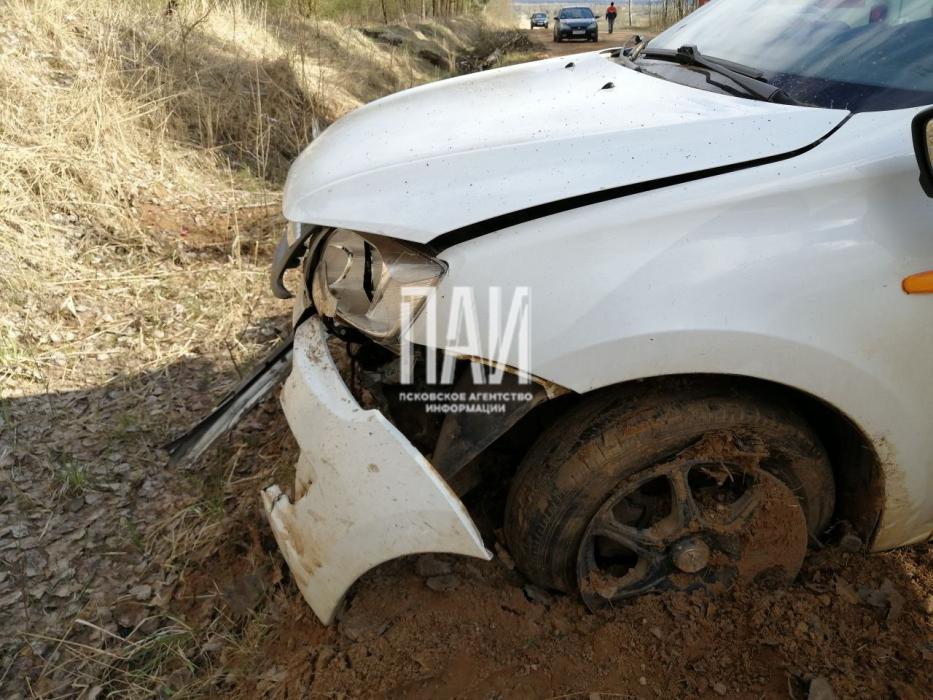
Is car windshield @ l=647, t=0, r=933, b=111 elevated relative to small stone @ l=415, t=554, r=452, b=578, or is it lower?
elevated

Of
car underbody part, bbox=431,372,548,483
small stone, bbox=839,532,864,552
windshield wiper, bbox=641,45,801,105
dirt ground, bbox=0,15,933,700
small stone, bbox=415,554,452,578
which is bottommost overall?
dirt ground, bbox=0,15,933,700

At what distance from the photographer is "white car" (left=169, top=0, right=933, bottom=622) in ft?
4.70

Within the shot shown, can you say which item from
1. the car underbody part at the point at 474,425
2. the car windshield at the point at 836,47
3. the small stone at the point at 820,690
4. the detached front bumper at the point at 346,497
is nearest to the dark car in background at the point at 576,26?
the car windshield at the point at 836,47

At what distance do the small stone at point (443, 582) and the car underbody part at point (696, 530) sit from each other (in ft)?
1.28

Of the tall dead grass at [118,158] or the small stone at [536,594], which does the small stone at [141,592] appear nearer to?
the small stone at [536,594]

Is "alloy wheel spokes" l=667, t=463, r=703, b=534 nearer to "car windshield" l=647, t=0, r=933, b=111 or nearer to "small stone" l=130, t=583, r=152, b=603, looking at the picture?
"car windshield" l=647, t=0, r=933, b=111

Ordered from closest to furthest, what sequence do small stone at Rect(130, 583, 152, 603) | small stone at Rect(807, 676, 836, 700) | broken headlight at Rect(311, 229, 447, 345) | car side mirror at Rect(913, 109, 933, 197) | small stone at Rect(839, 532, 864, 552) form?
car side mirror at Rect(913, 109, 933, 197), broken headlight at Rect(311, 229, 447, 345), small stone at Rect(807, 676, 836, 700), small stone at Rect(839, 532, 864, 552), small stone at Rect(130, 583, 152, 603)

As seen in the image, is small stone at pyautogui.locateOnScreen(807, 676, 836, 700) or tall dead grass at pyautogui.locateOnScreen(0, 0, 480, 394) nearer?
small stone at pyautogui.locateOnScreen(807, 676, 836, 700)

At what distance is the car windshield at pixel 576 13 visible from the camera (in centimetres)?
2586

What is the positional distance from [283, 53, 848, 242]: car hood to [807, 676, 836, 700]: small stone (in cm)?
128

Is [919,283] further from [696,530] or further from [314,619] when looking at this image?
[314,619]

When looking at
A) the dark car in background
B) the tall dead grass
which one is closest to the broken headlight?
the tall dead grass

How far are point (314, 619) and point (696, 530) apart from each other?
1075 millimetres

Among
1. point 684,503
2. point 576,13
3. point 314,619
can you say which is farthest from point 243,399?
point 576,13
